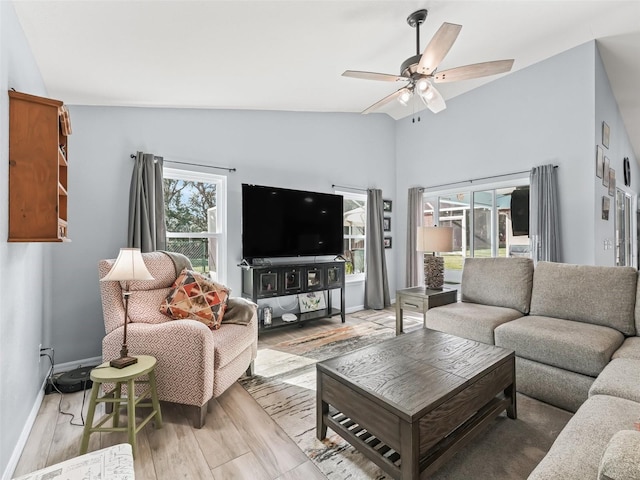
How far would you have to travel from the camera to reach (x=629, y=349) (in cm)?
199

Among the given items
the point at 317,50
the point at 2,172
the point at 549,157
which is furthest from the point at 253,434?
the point at 549,157

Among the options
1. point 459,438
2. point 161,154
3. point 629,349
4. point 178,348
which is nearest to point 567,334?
point 629,349

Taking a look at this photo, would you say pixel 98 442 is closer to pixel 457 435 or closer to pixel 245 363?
pixel 245 363

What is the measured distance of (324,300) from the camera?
4512 millimetres

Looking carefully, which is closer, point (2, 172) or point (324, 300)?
point (2, 172)

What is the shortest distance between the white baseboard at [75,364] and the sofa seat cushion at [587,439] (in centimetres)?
333

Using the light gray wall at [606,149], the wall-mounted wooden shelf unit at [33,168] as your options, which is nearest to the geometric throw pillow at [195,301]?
the wall-mounted wooden shelf unit at [33,168]

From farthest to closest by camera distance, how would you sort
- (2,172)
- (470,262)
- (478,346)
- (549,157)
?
(549,157) → (470,262) → (478,346) → (2,172)

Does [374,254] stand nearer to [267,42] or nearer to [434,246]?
[434,246]

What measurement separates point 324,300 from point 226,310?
6.94ft

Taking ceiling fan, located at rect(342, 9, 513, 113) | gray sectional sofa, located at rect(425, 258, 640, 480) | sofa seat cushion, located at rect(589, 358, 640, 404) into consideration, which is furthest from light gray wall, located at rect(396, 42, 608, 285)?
sofa seat cushion, located at rect(589, 358, 640, 404)

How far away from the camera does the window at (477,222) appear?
4187mm

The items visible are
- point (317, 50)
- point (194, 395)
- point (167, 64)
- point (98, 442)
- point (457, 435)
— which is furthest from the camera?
point (317, 50)

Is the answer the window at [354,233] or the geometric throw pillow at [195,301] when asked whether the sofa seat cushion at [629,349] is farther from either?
the window at [354,233]
